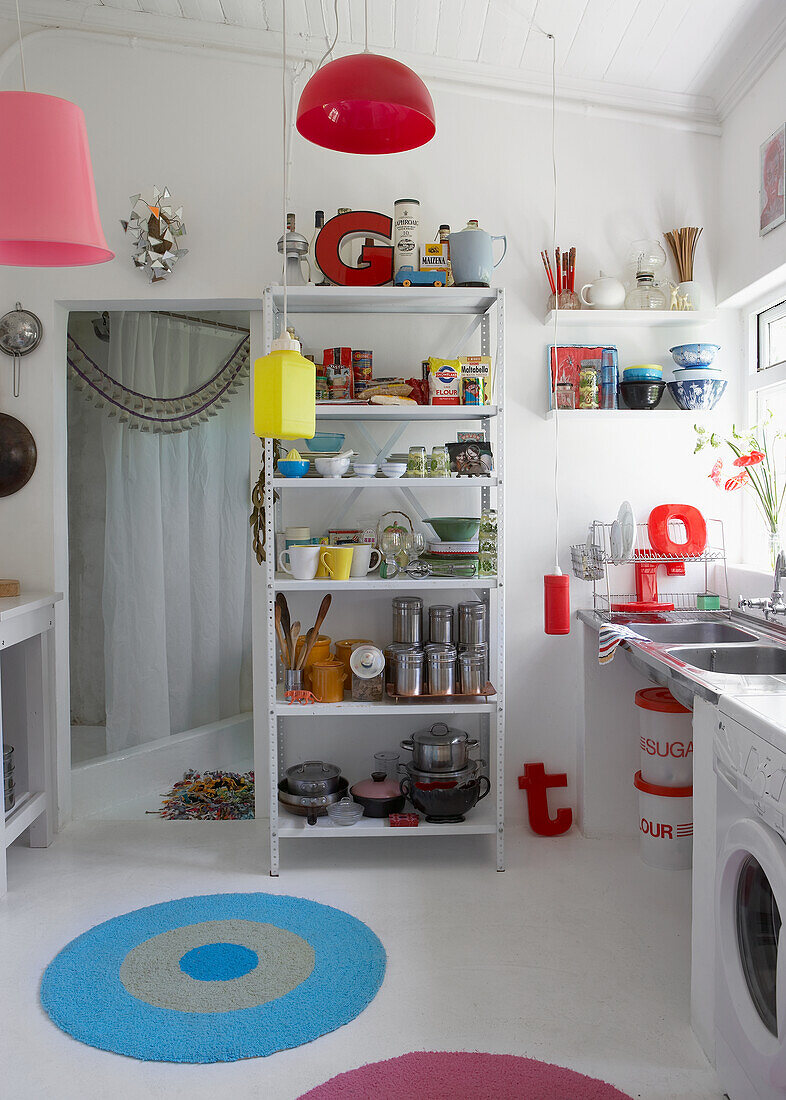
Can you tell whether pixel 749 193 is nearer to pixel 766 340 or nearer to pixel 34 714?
pixel 766 340

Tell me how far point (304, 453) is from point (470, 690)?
3.24 ft

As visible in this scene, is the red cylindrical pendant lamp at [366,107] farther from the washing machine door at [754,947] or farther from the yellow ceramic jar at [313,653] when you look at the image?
the yellow ceramic jar at [313,653]

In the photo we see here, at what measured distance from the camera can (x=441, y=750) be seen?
301cm

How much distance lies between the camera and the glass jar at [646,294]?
3139 mm

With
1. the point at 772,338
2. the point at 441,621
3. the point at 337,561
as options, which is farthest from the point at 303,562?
the point at 772,338

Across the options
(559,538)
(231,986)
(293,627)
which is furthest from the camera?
(559,538)

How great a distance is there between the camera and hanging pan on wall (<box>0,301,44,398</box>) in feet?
10.4

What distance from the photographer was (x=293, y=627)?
3098mm

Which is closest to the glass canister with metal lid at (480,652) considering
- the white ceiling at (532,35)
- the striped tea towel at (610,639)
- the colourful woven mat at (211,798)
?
the striped tea towel at (610,639)

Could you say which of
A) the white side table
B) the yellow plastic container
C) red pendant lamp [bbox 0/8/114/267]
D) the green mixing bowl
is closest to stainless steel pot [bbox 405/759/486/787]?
the green mixing bowl

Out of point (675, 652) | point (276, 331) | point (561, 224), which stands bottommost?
point (675, 652)

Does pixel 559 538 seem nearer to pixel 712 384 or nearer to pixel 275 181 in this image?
pixel 712 384

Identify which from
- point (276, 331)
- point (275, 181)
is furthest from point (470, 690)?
point (275, 181)

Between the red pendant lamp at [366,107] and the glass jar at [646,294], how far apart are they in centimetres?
145
